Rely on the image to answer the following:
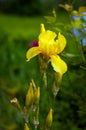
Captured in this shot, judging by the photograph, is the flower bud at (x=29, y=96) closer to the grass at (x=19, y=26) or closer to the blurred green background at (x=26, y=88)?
the blurred green background at (x=26, y=88)

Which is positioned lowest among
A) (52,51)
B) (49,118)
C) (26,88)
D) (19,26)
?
(19,26)

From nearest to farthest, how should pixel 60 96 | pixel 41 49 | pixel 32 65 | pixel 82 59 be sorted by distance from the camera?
pixel 41 49 < pixel 82 59 < pixel 60 96 < pixel 32 65

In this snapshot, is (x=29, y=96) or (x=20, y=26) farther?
(x=20, y=26)

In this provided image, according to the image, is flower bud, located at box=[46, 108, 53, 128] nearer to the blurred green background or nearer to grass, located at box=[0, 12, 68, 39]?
the blurred green background

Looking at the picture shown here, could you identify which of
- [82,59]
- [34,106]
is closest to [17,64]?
[82,59]

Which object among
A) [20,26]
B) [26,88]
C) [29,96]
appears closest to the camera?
[29,96]

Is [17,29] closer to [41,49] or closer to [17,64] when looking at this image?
[17,64]

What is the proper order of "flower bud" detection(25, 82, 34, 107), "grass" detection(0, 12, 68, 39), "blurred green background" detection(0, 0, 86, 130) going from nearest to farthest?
"flower bud" detection(25, 82, 34, 107) < "blurred green background" detection(0, 0, 86, 130) < "grass" detection(0, 12, 68, 39)

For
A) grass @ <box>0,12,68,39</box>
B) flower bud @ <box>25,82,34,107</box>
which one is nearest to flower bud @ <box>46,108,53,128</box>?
flower bud @ <box>25,82,34,107</box>

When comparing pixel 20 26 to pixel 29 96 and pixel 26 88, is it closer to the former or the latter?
pixel 26 88

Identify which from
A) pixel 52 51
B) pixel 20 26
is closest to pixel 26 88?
pixel 52 51

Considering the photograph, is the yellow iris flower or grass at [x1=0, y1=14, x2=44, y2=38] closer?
the yellow iris flower
